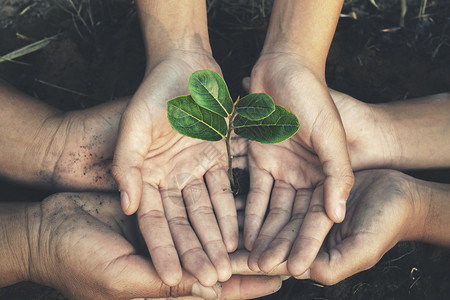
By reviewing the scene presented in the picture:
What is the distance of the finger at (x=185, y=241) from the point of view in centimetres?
164

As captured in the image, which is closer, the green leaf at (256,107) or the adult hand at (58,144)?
the green leaf at (256,107)

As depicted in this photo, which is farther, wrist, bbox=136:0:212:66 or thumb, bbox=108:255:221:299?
wrist, bbox=136:0:212:66

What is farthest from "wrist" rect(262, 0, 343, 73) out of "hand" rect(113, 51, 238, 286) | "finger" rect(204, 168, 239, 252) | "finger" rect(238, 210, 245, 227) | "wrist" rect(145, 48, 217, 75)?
"finger" rect(238, 210, 245, 227)

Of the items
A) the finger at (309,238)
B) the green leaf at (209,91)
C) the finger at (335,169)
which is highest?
the green leaf at (209,91)

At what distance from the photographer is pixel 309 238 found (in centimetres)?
165

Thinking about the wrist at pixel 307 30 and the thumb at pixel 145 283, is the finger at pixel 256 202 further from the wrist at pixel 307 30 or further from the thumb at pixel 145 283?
the wrist at pixel 307 30

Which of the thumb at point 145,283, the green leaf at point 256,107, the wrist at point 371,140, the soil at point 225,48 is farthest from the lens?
the soil at point 225,48

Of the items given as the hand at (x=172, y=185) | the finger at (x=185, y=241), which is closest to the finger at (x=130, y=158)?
the hand at (x=172, y=185)

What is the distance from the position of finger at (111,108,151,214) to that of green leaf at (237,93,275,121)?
478 millimetres

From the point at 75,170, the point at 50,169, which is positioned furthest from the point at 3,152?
the point at 75,170

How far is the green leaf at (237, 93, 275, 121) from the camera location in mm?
1556

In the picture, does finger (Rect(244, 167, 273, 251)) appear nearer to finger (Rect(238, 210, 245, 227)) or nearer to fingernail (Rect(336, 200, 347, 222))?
finger (Rect(238, 210, 245, 227))

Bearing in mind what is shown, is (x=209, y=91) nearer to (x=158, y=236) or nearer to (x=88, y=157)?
(x=158, y=236)

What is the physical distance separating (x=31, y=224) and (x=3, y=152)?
622 mm
